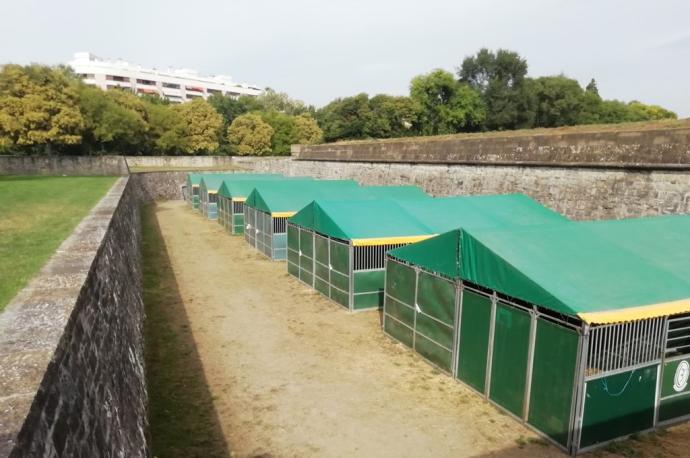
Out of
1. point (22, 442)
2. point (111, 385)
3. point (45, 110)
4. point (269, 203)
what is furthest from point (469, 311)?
point (45, 110)

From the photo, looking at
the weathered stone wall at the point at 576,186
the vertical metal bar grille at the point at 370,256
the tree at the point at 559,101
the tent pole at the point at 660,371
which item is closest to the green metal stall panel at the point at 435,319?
the vertical metal bar grille at the point at 370,256

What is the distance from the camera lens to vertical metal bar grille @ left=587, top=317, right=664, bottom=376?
7.28 metres

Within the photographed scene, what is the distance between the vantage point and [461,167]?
2206 centimetres

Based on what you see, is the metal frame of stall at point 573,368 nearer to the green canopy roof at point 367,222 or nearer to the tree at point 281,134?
the green canopy roof at point 367,222

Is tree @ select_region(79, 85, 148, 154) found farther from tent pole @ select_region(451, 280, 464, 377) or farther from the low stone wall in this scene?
tent pole @ select_region(451, 280, 464, 377)

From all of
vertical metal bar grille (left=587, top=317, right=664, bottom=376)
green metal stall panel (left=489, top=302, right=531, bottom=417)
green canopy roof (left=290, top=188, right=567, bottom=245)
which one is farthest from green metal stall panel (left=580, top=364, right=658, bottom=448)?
green canopy roof (left=290, top=188, right=567, bottom=245)

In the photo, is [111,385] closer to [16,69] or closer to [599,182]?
[599,182]

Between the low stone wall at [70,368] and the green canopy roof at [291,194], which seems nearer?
the low stone wall at [70,368]

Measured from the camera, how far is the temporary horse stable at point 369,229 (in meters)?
13.4

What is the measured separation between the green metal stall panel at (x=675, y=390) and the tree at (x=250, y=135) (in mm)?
62643

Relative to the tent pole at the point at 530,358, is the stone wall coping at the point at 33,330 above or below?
above

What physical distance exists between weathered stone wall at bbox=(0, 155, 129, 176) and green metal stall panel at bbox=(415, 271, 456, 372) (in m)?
36.7

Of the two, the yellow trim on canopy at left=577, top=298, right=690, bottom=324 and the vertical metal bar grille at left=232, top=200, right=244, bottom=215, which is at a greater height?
the yellow trim on canopy at left=577, top=298, right=690, bottom=324

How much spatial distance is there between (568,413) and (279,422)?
461cm
